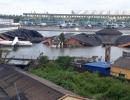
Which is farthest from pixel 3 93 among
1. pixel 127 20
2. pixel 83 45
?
pixel 127 20

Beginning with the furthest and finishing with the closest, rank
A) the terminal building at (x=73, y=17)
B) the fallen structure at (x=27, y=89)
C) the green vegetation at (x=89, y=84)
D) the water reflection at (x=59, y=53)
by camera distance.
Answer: the terminal building at (x=73, y=17)
the water reflection at (x=59, y=53)
the green vegetation at (x=89, y=84)
the fallen structure at (x=27, y=89)

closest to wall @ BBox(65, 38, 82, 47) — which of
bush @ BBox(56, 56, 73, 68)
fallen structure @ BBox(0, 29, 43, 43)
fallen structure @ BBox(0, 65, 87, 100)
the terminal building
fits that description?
fallen structure @ BBox(0, 29, 43, 43)

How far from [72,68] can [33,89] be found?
84.8 inches

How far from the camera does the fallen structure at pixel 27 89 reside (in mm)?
4567

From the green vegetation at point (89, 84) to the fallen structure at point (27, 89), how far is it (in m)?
0.38

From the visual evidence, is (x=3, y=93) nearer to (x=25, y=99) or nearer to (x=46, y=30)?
(x=25, y=99)

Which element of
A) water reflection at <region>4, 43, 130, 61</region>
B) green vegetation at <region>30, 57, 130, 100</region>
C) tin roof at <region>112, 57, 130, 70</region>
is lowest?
water reflection at <region>4, 43, 130, 61</region>

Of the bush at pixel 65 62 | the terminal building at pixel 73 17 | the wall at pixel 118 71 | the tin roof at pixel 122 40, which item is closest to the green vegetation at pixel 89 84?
the bush at pixel 65 62

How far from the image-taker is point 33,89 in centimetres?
505

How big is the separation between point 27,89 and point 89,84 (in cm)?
106

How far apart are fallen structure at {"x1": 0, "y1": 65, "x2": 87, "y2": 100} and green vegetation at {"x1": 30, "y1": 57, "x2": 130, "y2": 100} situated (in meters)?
0.38

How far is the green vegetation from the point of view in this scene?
198 inches

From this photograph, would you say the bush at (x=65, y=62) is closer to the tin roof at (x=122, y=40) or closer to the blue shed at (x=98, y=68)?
the blue shed at (x=98, y=68)

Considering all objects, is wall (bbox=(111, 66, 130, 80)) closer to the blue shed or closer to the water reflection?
the blue shed
